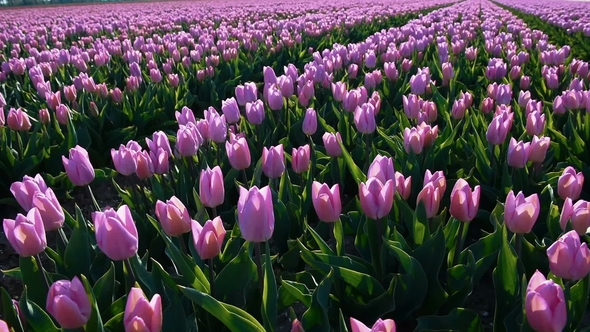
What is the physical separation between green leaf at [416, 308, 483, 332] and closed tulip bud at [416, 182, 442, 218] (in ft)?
1.09

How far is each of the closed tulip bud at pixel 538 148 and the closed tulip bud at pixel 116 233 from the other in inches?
64.2

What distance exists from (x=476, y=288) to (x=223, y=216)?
3.84 feet

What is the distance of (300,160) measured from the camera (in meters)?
2.10

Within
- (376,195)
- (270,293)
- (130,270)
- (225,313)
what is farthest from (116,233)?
(376,195)

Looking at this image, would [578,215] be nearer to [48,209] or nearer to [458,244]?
[458,244]

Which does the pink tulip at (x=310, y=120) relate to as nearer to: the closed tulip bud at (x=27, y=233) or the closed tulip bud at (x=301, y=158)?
the closed tulip bud at (x=301, y=158)

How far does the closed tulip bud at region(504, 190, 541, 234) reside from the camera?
139 centimetres

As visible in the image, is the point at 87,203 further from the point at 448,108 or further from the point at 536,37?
the point at 536,37

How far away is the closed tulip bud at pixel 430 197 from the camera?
5.26 feet

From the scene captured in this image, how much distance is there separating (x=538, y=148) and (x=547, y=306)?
3.99 ft

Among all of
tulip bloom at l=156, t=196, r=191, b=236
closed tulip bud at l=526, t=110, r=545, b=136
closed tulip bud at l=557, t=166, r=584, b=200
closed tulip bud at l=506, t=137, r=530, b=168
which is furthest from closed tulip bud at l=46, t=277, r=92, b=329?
closed tulip bud at l=526, t=110, r=545, b=136

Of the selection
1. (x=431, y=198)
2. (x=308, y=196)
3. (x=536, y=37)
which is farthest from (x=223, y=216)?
(x=536, y=37)

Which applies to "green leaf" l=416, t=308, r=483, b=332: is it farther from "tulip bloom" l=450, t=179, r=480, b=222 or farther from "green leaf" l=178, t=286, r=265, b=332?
"green leaf" l=178, t=286, r=265, b=332

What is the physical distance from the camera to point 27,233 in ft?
4.30
